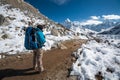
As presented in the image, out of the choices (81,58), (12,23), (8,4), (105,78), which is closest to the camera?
(105,78)

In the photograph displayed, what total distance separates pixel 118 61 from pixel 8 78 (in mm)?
6251

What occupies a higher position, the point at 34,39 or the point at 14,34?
the point at 14,34

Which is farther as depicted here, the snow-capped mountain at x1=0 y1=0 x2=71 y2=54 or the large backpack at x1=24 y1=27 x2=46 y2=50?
the snow-capped mountain at x1=0 y1=0 x2=71 y2=54

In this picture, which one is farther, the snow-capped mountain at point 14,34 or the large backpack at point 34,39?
the snow-capped mountain at point 14,34

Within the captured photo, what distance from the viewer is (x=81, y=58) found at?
1128 centimetres

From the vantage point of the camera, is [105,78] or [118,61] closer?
[105,78]

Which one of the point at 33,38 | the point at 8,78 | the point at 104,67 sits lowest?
the point at 8,78

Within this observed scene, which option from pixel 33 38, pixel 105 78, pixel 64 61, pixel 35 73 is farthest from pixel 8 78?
pixel 105 78

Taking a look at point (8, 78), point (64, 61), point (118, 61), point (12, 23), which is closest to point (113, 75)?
point (118, 61)

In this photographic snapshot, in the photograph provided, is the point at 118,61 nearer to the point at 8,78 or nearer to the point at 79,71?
the point at 79,71

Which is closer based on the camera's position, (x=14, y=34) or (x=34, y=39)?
(x=34, y=39)

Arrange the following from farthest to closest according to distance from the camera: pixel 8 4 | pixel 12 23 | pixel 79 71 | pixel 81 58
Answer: pixel 8 4 → pixel 12 23 → pixel 81 58 → pixel 79 71

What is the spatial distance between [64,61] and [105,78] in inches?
143

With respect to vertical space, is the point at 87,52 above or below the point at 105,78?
above
